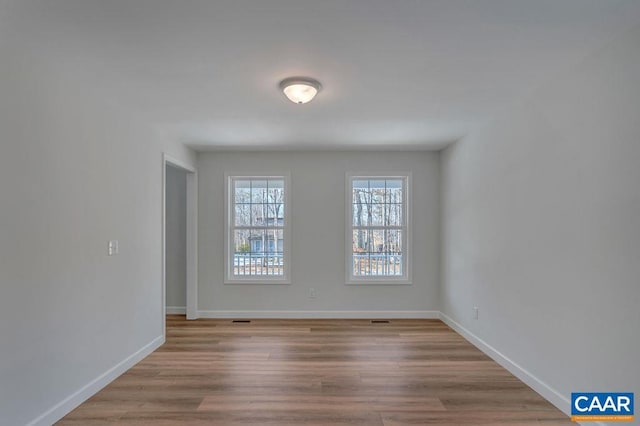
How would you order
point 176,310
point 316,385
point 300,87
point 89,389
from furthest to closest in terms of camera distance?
point 176,310, point 316,385, point 89,389, point 300,87

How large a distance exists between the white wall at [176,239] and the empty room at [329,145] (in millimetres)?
1006

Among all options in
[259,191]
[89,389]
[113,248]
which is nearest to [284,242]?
[259,191]

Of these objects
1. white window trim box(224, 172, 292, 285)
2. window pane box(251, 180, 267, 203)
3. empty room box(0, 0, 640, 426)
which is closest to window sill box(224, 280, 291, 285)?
white window trim box(224, 172, 292, 285)

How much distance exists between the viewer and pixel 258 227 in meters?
5.34

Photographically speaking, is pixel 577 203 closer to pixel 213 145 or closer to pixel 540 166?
pixel 540 166

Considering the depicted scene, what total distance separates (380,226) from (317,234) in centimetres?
92

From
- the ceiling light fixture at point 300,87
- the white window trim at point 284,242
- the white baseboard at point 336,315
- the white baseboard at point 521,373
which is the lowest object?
the white baseboard at point 336,315

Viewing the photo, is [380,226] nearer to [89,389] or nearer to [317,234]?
[317,234]

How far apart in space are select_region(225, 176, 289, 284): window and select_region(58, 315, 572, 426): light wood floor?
44.6 inches

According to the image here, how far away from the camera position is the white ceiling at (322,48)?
71.3 inches

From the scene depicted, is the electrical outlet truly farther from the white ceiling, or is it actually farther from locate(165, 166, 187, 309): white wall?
locate(165, 166, 187, 309): white wall

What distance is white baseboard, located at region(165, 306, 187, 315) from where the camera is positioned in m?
5.44

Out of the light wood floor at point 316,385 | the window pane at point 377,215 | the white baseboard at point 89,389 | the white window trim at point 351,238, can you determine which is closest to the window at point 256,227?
the white window trim at point 351,238

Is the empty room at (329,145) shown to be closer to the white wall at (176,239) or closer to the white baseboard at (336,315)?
the white baseboard at (336,315)
